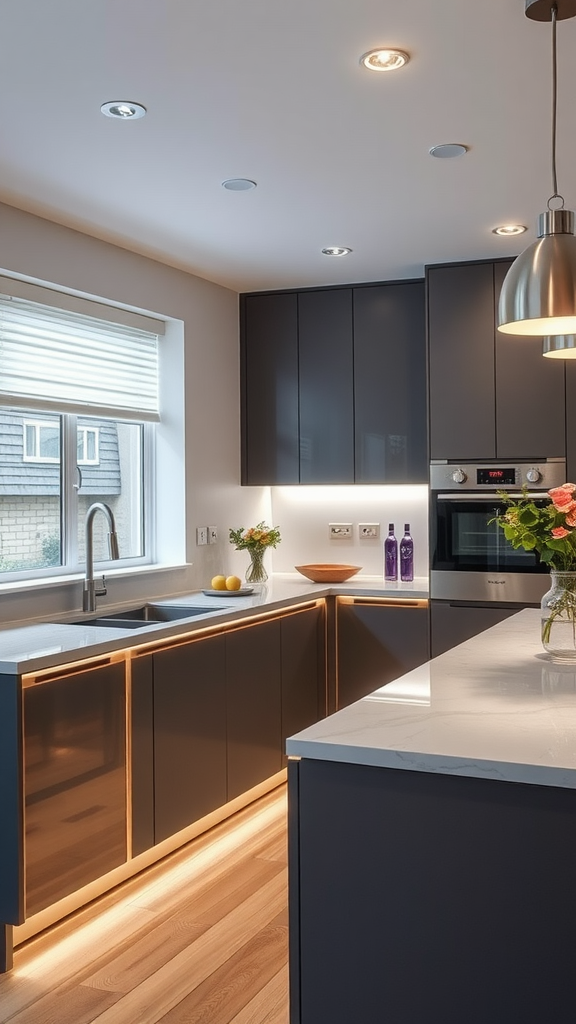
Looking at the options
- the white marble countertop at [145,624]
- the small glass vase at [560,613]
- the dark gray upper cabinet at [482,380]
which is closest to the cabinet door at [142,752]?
the white marble countertop at [145,624]

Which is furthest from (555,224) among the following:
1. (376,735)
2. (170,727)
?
(170,727)

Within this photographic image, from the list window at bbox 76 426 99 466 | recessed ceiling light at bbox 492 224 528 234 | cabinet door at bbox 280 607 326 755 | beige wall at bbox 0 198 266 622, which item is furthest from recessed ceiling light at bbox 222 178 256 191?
cabinet door at bbox 280 607 326 755

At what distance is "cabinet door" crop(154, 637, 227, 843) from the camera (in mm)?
3420

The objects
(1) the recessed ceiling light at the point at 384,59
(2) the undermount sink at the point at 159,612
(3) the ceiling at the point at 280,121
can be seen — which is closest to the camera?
(3) the ceiling at the point at 280,121

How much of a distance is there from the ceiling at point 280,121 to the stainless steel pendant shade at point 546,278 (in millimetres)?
623

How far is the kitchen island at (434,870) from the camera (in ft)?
5.14

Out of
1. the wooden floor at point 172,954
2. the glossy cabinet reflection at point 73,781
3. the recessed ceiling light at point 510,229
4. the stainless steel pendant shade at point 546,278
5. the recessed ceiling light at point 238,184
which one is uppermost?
the recessed ceiling light at point 510,229

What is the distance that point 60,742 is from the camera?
2.91 metres

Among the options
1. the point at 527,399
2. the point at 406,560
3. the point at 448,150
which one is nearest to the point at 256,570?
the point at 406,560

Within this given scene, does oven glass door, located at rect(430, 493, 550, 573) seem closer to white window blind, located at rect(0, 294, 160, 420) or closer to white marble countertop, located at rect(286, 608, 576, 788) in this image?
white window blind, located at rect(0, 294, 160, 420)

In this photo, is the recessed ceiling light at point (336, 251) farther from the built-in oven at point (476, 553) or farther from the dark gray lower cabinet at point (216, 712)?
the dark gray lower cabinet at point (216, 712)

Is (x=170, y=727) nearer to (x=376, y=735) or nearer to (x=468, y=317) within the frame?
(x=376, y=735)

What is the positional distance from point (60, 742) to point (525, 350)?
2.80m

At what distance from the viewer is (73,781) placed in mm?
2969
